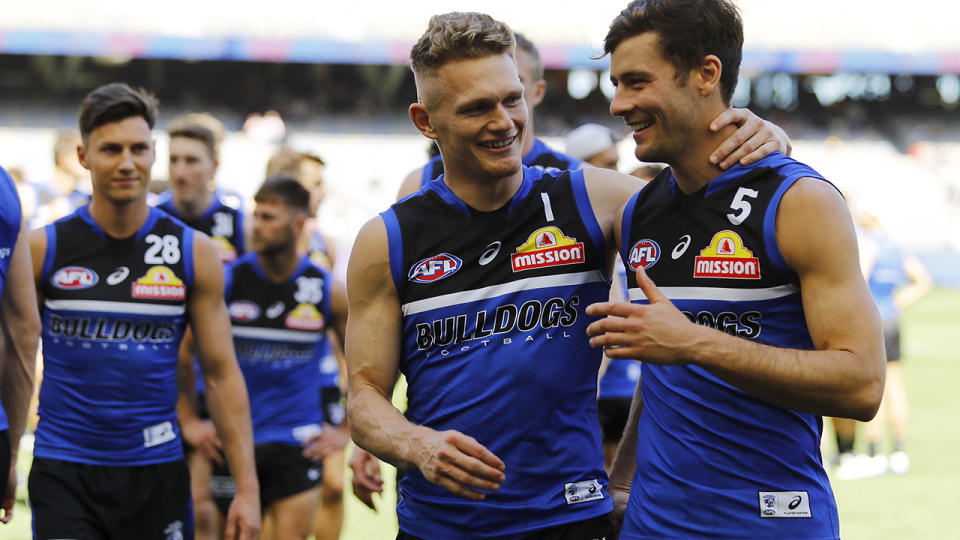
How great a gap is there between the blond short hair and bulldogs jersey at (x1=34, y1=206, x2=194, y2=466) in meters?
1.88

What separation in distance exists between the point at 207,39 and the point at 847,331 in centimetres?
3389

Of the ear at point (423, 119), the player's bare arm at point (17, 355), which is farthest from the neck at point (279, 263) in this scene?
the ear at point (423, 119)

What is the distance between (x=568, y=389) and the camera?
3.32m

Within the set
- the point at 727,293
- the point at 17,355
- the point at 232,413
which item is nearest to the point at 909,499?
the point at 232,413

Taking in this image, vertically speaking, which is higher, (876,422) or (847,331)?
(847,331)

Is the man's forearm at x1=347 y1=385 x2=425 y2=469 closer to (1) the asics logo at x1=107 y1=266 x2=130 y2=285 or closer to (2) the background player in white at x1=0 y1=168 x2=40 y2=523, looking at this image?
(2) the background player in white at x1=0 y1=168 x2=40 y2=523

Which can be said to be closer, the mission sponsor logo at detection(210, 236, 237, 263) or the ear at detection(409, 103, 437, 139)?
the ear at detection(409, 103, 437, 139)

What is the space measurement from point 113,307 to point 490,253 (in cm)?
203

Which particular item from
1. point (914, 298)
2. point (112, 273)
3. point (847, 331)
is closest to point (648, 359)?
point (847, 331)

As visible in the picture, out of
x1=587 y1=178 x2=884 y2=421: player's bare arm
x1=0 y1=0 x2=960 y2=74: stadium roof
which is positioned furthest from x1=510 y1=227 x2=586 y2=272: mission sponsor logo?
x1=0 y1=0 x2=960 y2=74: stadium roof

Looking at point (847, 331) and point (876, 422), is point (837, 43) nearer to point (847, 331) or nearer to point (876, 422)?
point (876, 422)

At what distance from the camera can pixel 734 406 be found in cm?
298

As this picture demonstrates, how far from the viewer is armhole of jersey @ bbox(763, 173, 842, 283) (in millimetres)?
2863

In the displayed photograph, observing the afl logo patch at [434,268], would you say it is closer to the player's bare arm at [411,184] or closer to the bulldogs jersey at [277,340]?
the player's bare arm at [411,184]
